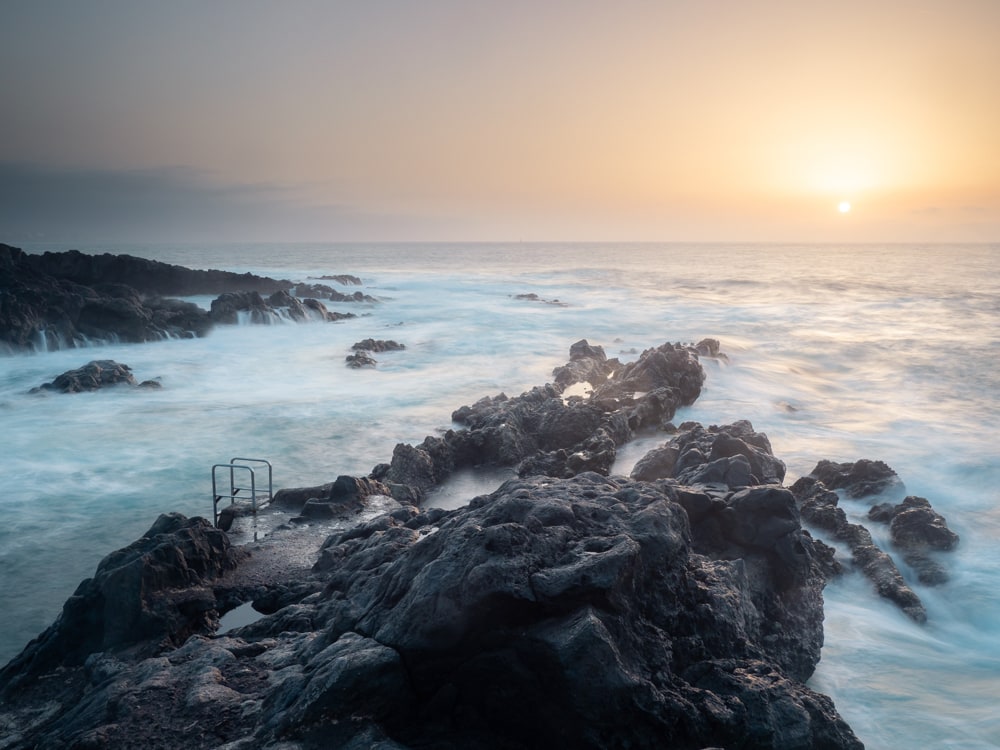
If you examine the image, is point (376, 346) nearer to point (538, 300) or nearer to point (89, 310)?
point (89, 310)

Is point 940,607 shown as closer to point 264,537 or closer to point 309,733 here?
point 309,733

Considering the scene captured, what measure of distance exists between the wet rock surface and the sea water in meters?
1.52

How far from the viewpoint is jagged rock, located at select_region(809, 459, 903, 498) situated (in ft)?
38.1

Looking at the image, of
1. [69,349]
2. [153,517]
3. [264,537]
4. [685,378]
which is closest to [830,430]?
[685,378]

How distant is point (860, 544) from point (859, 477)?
3025mm

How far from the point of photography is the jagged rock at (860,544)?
8211 mm

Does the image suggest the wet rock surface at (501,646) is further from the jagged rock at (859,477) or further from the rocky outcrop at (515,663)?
the jagged rock at (859,477)

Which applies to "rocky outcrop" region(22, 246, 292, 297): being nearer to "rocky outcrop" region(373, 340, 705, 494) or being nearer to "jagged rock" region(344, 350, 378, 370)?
"jagged rock" region(344, 350, 378, 370)

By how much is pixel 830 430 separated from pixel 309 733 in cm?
1517

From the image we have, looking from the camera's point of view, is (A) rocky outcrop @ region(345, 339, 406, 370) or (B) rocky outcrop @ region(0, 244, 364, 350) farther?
(B) rocky outcrop @ region(0, 244, 364, 350)

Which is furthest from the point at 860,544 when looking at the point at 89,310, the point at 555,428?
the point at 89,310

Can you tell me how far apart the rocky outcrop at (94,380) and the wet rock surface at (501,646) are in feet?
51.0

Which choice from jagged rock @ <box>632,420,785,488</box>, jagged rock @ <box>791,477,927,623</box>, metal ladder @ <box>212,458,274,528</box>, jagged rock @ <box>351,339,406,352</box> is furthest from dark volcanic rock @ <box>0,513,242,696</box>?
jagged rock @ <box>351,339,406,352</box>

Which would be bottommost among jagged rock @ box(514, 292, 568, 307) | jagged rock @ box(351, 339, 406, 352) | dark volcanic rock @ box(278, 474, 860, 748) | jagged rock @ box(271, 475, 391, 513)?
jagged rock @ box(271, 475, 391, 513)
